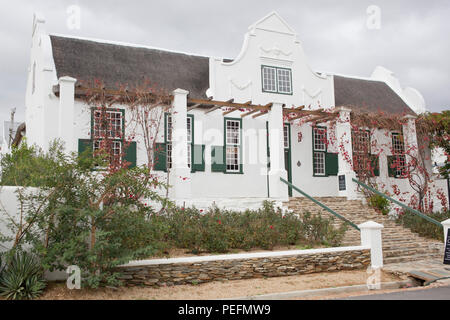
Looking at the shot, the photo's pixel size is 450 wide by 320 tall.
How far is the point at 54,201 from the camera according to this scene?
796cm

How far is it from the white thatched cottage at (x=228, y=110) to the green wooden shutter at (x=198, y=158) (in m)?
0.04

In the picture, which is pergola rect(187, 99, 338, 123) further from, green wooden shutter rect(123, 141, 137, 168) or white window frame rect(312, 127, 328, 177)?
green wooden shutter rect(123, 141, 137, 168)

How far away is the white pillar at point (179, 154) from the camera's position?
43.8 feet

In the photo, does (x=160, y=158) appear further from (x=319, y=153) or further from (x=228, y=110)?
(x=319, y=153)

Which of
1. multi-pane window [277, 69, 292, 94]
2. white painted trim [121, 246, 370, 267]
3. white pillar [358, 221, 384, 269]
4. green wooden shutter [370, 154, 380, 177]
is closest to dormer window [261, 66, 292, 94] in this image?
multi-pane window [277, 69, 292, 94]

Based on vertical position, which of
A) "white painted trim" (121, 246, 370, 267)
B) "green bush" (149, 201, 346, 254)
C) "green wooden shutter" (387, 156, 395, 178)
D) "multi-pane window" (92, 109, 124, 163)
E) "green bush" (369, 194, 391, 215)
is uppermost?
"multi-pane window" (92, 109, 124, 163)

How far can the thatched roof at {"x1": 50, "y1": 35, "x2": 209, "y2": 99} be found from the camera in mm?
14875

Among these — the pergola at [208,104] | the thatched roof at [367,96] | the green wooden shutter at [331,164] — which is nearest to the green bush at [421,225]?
the green wooden shutter at [331,164]

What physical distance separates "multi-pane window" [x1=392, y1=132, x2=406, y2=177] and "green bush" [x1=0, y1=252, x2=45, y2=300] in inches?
580

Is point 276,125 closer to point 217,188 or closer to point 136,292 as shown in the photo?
point 217,188

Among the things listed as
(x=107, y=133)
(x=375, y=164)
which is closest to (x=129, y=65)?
(x=107, y=133)

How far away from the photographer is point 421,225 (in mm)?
14281
